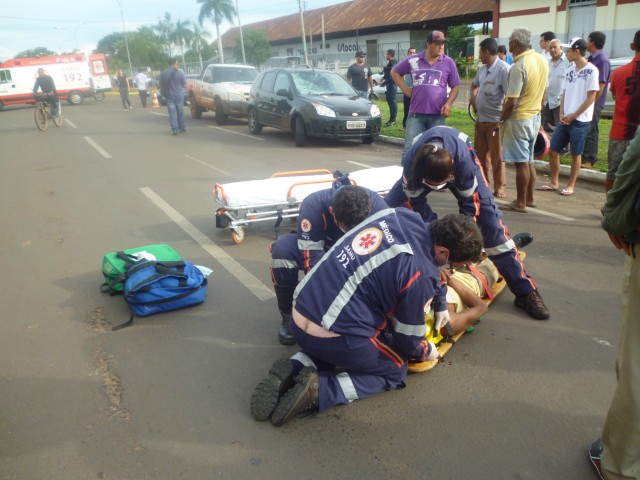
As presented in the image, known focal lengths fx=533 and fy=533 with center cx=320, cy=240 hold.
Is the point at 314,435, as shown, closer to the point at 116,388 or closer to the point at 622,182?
the point at 116,388

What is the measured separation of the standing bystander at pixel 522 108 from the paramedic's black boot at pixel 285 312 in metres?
3.87

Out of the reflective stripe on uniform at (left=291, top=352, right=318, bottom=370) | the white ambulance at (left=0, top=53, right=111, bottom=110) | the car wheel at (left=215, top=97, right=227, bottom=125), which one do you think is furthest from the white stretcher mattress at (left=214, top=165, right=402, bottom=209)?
the white ambulance at (left=0, top=53, right=111, bottom=110)

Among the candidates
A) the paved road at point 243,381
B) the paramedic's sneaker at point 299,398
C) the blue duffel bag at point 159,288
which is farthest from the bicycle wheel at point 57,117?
the paramedic's sneaker at point 299,398

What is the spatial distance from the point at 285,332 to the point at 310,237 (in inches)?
29.0

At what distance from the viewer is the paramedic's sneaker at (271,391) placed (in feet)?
9.58

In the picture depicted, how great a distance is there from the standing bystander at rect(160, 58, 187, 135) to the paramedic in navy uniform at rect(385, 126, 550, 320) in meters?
11.0

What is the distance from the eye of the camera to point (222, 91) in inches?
656

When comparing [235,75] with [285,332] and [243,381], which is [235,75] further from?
[243,381]

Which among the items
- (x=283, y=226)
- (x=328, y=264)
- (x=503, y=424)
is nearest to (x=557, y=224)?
(x=283, y=226)

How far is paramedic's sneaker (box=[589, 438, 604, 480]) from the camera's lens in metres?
2.50

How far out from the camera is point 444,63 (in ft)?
23.8

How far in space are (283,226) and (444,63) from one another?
323 centimetres

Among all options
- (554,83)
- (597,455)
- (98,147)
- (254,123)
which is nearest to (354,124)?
(254,123)

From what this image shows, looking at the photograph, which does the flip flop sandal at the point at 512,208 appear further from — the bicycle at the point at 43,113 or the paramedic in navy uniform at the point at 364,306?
the bicycle at the point at 43,113
